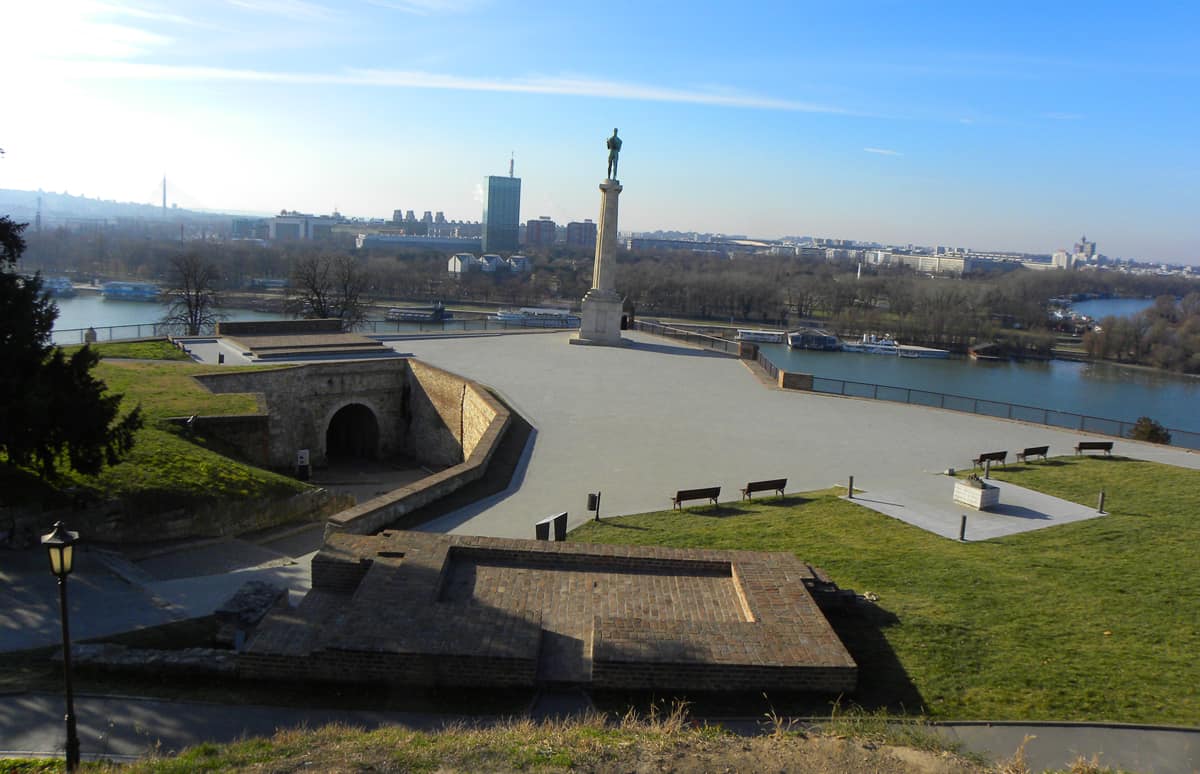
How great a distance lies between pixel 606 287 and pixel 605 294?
41 cm

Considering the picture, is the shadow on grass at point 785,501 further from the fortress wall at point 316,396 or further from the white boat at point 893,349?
the white boat at point 893,349

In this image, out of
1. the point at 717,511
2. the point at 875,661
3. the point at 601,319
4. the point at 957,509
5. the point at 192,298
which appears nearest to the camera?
the point at 875,661

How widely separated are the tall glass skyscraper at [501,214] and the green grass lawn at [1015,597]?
169372mm

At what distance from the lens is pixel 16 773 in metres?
5.14

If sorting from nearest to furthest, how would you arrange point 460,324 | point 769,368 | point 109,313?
point 769,368 < point 460,324 < point 109,313

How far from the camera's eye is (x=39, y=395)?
8.98m

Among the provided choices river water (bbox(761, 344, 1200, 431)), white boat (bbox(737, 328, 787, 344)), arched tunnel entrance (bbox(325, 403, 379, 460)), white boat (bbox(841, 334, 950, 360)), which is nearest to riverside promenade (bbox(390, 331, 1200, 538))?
arched tunnel entrance (bbox(325, 403, 379, 460))

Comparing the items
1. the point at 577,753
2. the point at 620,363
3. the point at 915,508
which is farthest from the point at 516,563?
the point at 620,363

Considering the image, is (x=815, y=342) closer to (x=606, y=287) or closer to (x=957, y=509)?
(x=606, y=287)

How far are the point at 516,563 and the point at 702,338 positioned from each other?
2255cm

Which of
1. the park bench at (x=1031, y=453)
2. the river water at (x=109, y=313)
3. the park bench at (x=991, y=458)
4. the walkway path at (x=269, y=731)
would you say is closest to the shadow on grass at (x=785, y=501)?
the park bench at (x=991, y=458)

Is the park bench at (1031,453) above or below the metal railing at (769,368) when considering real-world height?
below

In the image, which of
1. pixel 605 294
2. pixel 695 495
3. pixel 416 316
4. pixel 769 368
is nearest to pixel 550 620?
pixel 695 495

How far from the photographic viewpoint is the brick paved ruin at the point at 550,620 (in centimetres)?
636
